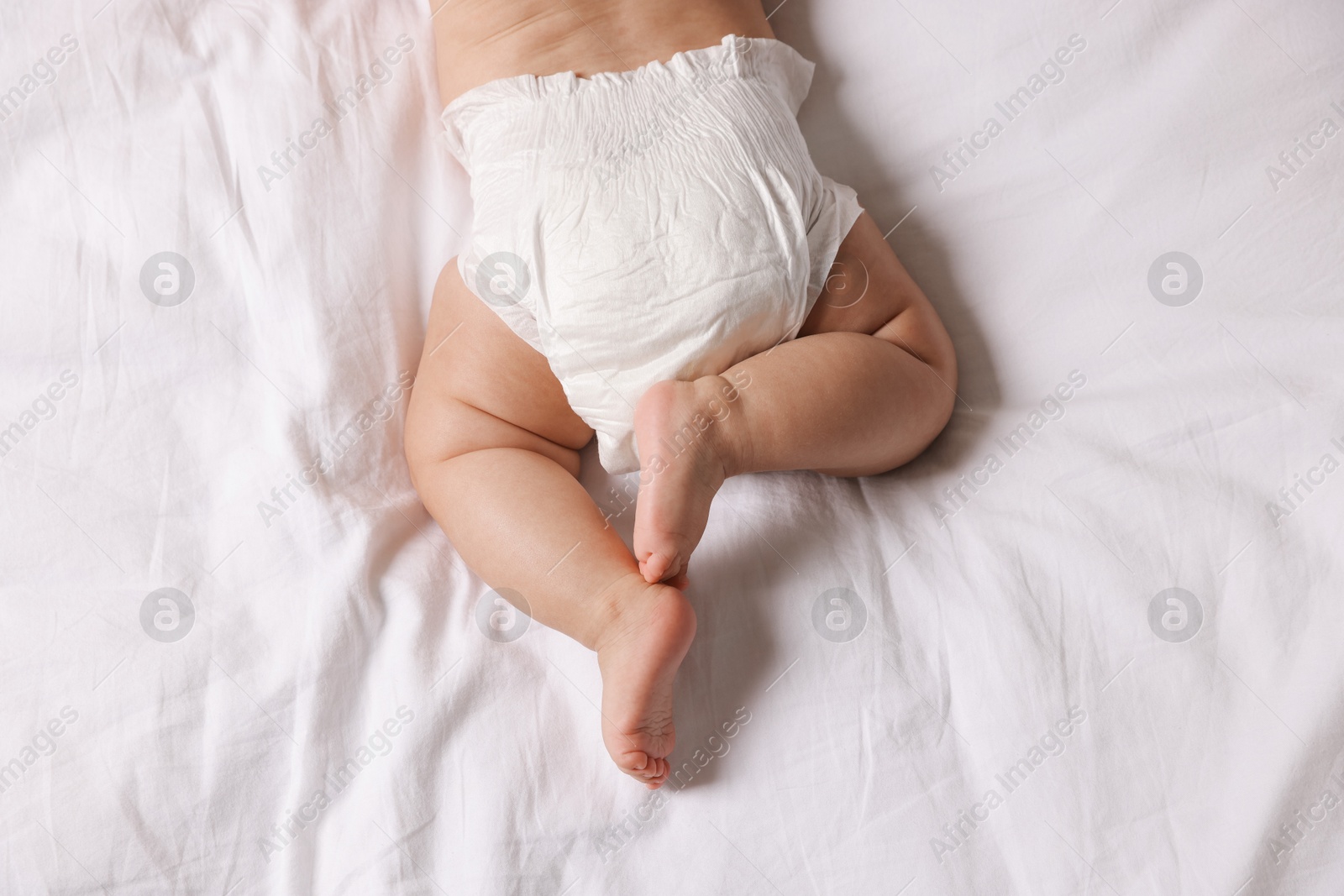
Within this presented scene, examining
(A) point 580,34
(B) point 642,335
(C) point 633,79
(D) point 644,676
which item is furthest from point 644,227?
(D) point 644,676

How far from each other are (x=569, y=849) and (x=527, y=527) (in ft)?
1.03

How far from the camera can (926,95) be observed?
52.1 inches

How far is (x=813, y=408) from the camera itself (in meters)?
0.94

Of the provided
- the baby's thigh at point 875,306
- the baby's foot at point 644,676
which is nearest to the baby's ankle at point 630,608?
the baby's foot at point 644,676

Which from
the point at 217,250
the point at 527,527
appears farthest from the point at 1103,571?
the point at 217,250

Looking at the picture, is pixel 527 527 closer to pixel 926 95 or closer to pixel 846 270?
pixel 846 270

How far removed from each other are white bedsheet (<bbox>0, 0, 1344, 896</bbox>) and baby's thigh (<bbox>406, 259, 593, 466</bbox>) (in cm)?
8

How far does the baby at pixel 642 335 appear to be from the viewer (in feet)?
2.98

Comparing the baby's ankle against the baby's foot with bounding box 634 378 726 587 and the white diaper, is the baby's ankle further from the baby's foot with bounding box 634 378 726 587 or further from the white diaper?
the white diaper

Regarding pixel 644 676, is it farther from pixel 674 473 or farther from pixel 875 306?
pixel 875 306

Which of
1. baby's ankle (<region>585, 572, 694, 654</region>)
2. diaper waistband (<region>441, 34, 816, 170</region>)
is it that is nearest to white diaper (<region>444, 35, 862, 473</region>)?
diaper waistband (<region>441, 34, 816, 170</region>)

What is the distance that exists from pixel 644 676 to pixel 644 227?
0.46m

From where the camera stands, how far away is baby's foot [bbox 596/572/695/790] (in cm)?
87

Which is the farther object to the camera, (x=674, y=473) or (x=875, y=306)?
(x=875, y=306)
